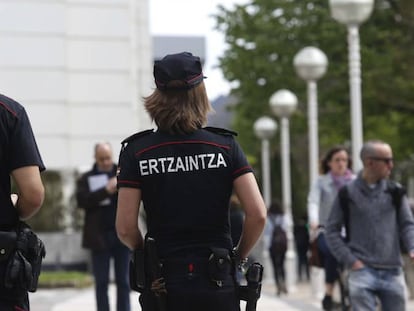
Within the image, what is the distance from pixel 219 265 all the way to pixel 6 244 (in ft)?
2.85

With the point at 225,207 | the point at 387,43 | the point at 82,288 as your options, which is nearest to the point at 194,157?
the point at 225,207

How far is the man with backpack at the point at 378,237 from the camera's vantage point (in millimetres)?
9094

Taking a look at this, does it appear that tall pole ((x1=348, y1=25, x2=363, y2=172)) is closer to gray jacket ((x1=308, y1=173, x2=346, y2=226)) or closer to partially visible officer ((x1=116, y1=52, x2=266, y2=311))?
gray jacket ((x1=308, y1=173, x2=346, y2=226))

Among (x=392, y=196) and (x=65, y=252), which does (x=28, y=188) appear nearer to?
(x=392, y=196)

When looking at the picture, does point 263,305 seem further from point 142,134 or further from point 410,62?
point 410,62

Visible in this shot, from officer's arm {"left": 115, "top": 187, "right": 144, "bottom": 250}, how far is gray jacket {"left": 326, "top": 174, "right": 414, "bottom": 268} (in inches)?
125

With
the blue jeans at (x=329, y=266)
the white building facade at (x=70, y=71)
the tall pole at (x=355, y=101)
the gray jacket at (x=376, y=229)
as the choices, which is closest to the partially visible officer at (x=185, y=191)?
the gray jacket at (x=376, y=229)

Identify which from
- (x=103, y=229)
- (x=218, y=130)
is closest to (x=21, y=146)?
(x=218, y=130)

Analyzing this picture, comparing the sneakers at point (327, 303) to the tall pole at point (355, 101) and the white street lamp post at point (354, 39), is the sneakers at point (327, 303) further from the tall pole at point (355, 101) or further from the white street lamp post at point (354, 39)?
the white street lamp post at point (354, 39)

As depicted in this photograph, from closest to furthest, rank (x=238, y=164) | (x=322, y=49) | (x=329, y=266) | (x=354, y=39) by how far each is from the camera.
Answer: (x=238, y=164)
(x=329, y=266)
(x=354, y=39)
(x=322, y=49)

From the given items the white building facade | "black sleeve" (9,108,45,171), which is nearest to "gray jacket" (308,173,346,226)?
"black sleeve" (9,108,45,171)

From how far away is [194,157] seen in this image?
6004 millimetres

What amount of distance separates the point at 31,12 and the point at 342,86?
10.6 metres

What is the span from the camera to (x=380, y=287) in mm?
9109
